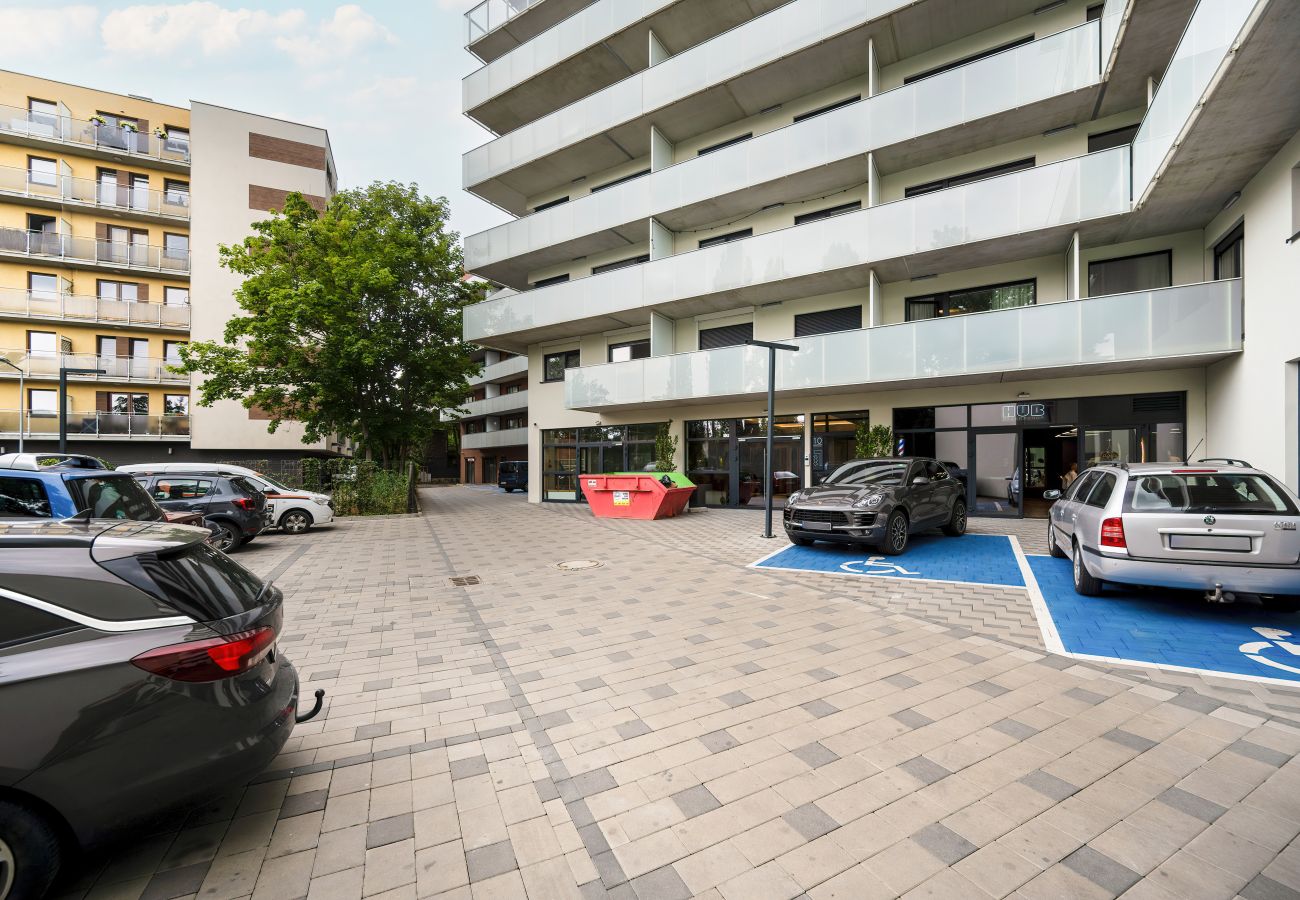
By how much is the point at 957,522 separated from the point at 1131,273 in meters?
7.95

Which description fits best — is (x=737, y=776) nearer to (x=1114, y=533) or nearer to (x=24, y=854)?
(x=24, y=854)

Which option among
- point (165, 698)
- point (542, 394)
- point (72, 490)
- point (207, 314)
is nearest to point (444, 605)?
point (72, 490)

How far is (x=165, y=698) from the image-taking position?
2.14m

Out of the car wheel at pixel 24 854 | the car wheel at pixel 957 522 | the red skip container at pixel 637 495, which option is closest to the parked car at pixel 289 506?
the red skip container at pixel 637 495

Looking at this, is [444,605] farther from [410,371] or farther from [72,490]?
[410,371]

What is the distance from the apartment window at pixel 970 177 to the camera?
46.4 feet

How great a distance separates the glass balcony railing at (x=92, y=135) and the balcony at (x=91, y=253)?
4419mm

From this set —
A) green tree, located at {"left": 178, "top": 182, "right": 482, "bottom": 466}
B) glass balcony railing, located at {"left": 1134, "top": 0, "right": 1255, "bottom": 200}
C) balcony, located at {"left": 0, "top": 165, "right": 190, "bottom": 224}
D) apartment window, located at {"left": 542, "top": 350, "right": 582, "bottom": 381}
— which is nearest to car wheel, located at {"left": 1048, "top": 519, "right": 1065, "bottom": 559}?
glass balcony railing, located at {"left": 1134, "top": 0, "right": 1255, "bottom": 200}

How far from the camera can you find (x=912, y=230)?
13.9m

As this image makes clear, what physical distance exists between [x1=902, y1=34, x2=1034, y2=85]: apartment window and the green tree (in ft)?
55.7

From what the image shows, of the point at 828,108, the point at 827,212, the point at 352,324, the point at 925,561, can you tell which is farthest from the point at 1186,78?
the point at 352,324

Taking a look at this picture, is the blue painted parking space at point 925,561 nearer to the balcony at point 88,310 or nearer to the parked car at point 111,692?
the parked car at point 111,692

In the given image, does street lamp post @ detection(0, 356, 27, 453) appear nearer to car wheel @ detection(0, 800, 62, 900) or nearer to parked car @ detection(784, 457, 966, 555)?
parked car @ detection(784, 457, 966, 555)

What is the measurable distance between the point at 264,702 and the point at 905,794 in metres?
3.10
